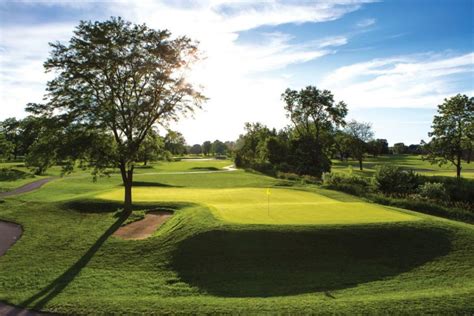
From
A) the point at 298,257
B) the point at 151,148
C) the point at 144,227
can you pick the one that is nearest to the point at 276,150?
the point at 151,148

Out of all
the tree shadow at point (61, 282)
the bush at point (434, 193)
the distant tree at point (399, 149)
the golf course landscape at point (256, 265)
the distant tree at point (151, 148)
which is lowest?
the tree shadow at point (61, 282)

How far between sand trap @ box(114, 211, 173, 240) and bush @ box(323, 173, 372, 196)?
62.8 ft

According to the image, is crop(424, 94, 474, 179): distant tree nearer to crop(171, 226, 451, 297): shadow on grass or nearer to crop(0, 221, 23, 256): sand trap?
crop(171, 226, 451, 297): shadow on grass

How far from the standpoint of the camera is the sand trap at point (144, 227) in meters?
18.3

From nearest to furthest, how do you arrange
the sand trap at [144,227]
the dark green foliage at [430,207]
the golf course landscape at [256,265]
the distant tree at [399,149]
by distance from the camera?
the golf course landscape at [256,265] → the sand trap at [144,227] → the dark green foliage at [430,207] → the distant tree at [399,149]

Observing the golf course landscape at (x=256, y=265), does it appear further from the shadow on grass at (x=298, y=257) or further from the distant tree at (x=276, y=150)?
the distant tree at (x=276, y=150)

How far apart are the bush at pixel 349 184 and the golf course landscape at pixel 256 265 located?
517 inches

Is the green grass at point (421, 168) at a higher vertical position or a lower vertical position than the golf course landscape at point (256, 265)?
higher

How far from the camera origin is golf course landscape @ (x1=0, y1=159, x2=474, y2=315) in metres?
10.3

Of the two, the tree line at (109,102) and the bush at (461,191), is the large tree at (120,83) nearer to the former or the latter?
the tree line at (109,102)

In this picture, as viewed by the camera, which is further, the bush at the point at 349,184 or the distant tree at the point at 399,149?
the distant tree at the point at 399,149

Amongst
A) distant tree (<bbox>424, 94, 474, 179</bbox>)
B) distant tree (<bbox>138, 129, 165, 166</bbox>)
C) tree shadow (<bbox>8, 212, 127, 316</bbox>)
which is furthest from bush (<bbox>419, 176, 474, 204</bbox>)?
tree shadow (<bbox>8, 212, 127, 316</bbox>)

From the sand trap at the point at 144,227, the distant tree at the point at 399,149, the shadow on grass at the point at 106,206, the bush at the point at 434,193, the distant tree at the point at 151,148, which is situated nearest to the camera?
the sand trap at the point at 144,227

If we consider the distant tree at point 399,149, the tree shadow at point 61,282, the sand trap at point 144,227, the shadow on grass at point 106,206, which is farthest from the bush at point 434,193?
the distant tree at point 399,149
